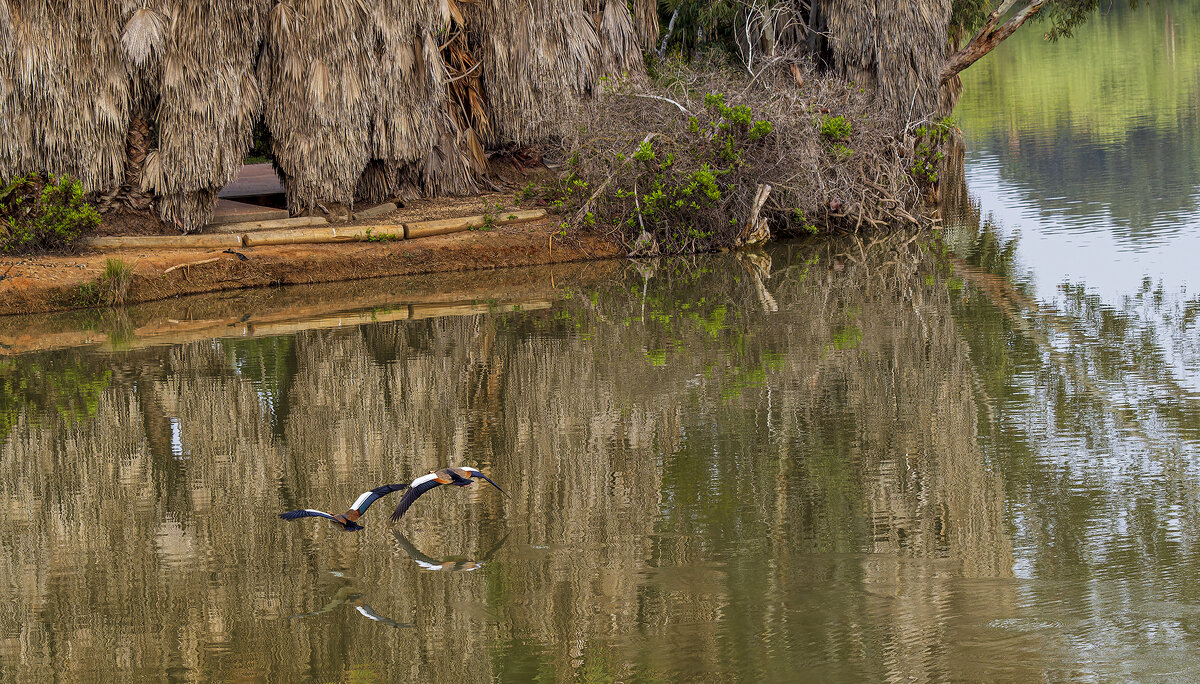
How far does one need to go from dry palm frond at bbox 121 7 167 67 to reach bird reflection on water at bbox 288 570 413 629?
1081 cm

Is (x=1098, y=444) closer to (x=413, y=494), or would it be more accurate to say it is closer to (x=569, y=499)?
(x=569, y=499)

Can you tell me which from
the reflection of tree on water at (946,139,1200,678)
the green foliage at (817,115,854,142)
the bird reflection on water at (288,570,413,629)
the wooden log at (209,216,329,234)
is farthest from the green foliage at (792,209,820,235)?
the bird reflection on water at (288,570,413,629)

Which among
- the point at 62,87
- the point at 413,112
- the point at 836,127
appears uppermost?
the point at 62,87

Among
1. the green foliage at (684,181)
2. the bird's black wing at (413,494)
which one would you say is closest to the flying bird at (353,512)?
the bird's black wing at (413,494)

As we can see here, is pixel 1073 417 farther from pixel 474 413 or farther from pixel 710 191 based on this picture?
Answer: pixel 710 191

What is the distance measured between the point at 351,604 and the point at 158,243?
11033mm

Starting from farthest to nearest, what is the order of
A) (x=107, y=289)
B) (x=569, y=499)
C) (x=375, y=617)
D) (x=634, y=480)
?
(x=107, y=289) → (x=634, y=480) → (x=569, y=499) → (x=375, y=617)

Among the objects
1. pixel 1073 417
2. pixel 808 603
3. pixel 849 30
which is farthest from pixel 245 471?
pixel 849 30

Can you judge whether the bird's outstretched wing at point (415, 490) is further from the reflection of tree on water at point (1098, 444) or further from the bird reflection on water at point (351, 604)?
the reflection of tree on water at point (1098, 444)

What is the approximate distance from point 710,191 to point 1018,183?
27.1ft

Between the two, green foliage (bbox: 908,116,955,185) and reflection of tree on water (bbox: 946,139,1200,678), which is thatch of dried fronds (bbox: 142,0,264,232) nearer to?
green foliage (bbox: 908,116,955,185)

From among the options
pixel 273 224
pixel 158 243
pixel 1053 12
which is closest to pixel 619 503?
pixel 158 243

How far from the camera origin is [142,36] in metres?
15.0

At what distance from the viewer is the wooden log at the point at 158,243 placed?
50.9ft
